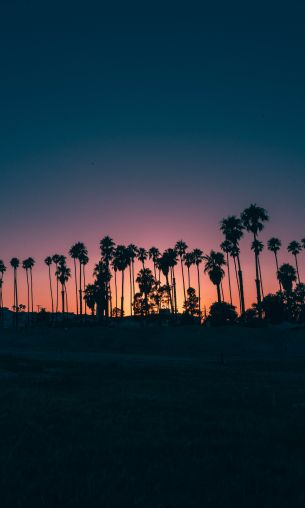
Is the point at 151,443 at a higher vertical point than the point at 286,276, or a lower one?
lower

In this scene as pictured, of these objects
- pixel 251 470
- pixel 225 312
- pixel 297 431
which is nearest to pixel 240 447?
→ pixel 251 470

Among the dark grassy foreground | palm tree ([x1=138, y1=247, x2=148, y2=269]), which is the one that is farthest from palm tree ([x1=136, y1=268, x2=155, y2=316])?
the dark grassy foreground

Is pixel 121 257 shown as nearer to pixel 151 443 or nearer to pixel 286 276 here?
pixel 286 276

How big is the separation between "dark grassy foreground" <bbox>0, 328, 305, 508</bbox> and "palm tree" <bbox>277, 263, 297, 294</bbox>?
282ft

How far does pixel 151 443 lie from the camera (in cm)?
865

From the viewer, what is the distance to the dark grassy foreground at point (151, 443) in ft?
Answer: 19.5

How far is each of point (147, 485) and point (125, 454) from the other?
1731 mm

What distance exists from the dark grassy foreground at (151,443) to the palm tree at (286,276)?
8594 cm

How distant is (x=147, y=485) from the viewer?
6270 millimetres

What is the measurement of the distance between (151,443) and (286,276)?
324ft

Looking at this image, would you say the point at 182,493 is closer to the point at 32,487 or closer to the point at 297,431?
the point at 32,487

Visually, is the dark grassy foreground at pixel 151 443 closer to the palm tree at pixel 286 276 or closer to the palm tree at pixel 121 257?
the palm tree at pixel 121 257

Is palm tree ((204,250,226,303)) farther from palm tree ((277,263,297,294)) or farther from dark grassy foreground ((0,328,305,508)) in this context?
dark grassy foreground ((0,328,305,508))

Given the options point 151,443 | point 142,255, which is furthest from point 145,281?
point 151,443
